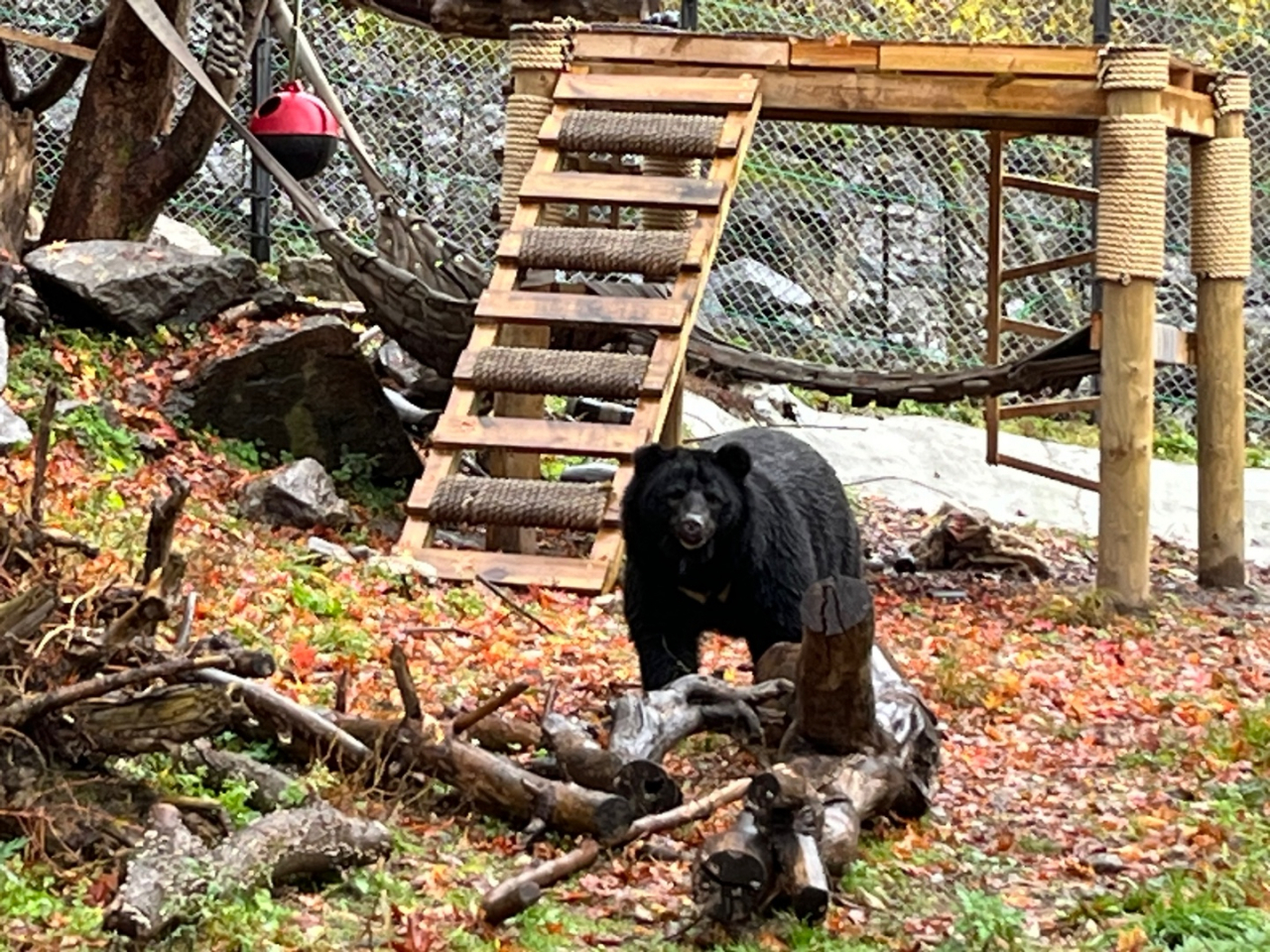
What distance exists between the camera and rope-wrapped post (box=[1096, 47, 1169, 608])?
8836mm

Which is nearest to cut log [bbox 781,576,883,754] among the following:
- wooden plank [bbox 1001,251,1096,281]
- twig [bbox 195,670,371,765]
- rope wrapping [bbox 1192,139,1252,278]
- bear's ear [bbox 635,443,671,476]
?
twig [bbox 195,670,371,765]

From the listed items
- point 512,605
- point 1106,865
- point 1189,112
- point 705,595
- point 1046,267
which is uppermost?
point 1189,112

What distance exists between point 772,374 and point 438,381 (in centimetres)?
188

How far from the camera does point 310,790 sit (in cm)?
453

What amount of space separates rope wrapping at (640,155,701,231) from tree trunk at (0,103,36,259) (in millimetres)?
3347

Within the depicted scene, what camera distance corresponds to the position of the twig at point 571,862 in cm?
397

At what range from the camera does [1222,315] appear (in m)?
9.67

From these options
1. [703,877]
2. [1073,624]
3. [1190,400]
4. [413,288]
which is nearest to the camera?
[703,877]

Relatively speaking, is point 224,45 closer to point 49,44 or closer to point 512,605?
point 49,44

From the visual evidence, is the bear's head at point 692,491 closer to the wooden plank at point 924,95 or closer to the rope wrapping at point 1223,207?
the wooden plank at point 924,95

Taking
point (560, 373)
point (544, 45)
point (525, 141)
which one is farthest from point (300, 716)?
point (544, 45)

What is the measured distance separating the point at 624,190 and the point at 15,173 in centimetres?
367

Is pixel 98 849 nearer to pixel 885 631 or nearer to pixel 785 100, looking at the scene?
pixel 885 631

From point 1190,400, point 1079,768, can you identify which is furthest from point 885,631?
point 1190,400
